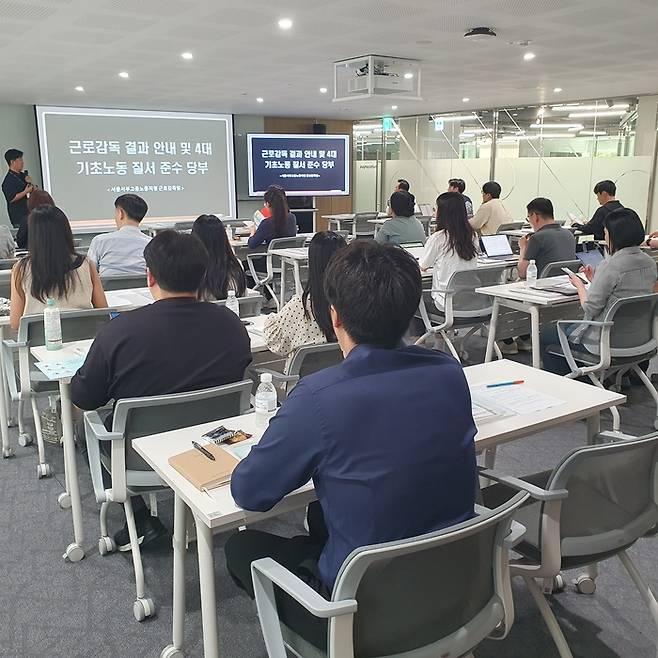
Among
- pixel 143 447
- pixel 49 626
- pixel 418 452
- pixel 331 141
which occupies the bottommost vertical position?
pixel 49 626

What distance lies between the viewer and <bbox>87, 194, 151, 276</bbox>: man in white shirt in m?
4.71

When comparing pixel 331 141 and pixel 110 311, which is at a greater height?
pixel 331 141

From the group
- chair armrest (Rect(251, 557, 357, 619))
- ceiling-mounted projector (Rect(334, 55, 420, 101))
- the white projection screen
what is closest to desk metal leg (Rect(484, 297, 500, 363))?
ceiling-mounted projector (Rect(334, 55, 420, 101))

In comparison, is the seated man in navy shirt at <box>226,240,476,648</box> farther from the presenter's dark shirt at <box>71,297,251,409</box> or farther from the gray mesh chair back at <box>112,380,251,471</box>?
the presenter's dark shirt at <box>71,297,251,409</box>

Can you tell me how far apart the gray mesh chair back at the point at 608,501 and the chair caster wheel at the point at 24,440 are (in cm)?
318

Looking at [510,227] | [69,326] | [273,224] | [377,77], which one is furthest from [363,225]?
[69,326]

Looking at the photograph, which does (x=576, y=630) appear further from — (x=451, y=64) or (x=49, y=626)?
(x=451, y=64)

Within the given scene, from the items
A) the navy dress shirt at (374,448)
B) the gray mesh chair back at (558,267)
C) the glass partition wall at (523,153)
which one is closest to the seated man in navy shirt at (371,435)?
the navy dress shirt at (374,448)

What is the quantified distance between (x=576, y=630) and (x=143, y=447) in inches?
63.3

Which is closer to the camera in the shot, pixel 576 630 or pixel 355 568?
pixel 355 568

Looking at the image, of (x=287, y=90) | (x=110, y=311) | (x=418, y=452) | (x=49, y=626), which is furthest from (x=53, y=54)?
(x=418, y=452)

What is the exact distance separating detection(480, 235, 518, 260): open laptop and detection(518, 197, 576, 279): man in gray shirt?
1.19 metres

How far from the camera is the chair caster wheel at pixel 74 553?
266 centimetres

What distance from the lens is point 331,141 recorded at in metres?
14.1
